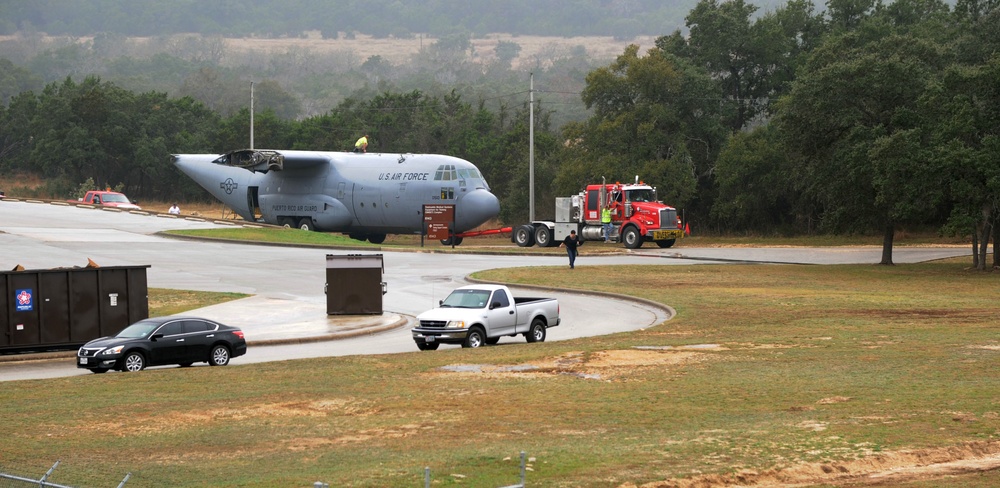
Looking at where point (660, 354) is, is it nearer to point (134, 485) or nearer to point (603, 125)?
point (134, 485)

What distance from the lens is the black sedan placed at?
23266 mm

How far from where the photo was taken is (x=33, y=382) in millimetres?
21703

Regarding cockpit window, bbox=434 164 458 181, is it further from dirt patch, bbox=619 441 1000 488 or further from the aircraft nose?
dirt patch, bbox=619 441 1000 488

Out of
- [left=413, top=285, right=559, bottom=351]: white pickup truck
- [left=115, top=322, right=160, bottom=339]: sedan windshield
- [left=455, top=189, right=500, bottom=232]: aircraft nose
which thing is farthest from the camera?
[left=455, top=189, right=500, bottom=232]: aircraft nose

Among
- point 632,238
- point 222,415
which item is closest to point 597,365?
point 222,415

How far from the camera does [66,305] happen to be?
89.2ft

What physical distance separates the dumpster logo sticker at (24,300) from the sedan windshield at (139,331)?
3.75 metres

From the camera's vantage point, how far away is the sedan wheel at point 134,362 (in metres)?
23.4

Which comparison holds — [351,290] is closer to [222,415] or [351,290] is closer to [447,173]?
[222,415]

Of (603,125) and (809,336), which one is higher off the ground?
(603,125)

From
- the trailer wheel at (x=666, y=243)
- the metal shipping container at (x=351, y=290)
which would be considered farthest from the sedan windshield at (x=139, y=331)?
the trailer wheel at (x=666, y=243)

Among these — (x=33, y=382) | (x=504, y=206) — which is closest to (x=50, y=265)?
(x=33, y=382)

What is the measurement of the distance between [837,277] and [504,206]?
145ft

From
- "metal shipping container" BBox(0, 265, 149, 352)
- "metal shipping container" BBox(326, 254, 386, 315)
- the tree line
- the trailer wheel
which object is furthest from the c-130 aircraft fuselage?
"metal shipping container" BBox(0, 265, 149, 352)
